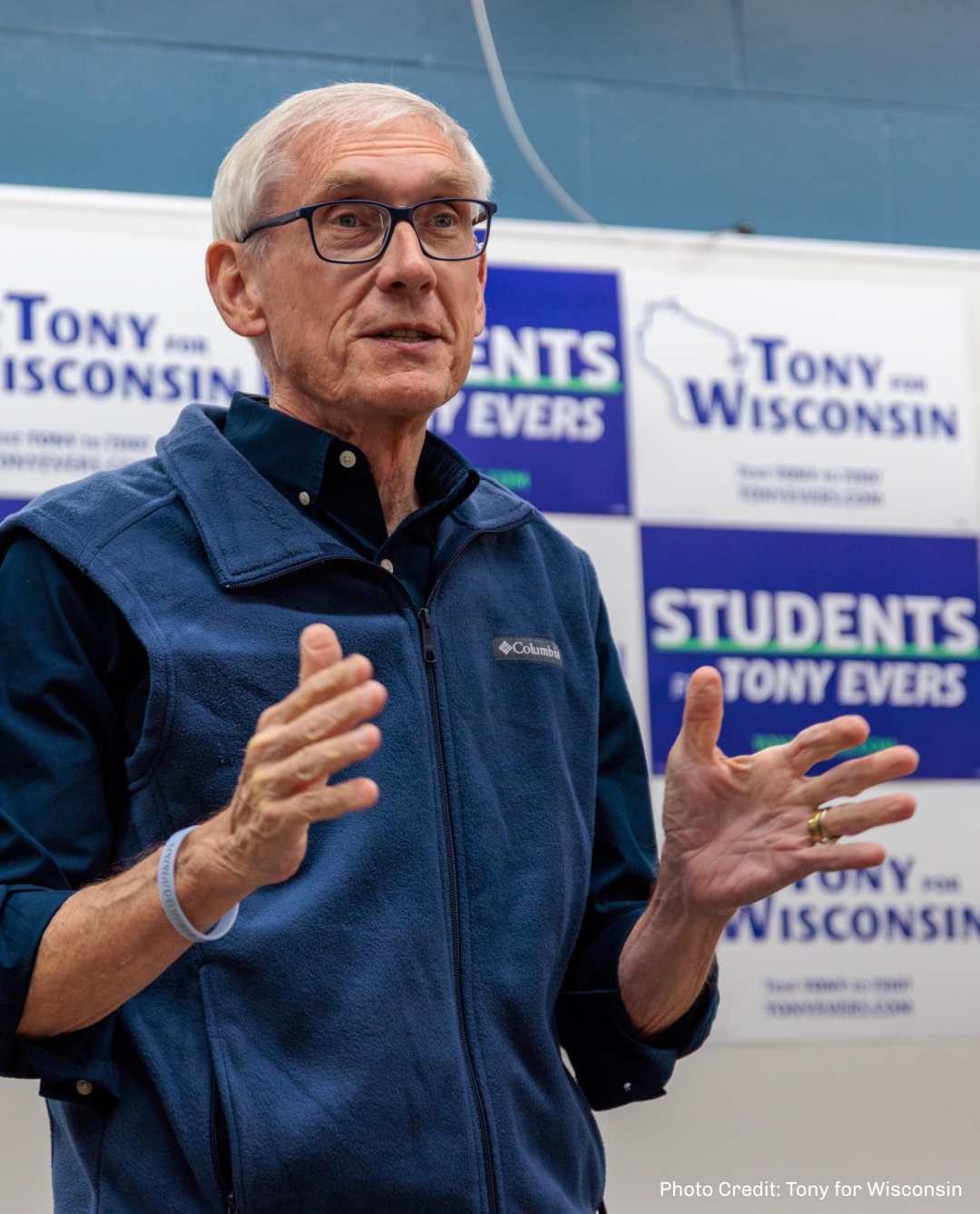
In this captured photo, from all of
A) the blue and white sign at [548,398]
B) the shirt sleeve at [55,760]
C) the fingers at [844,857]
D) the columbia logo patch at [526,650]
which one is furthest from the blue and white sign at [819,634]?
the shirt sleeve at [55,760]

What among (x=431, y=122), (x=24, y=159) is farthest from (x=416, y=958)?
(x=24, y=159)

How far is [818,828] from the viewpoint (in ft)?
3.78

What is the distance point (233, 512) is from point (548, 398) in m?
1.46

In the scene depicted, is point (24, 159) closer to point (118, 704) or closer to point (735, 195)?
point (735, 195)

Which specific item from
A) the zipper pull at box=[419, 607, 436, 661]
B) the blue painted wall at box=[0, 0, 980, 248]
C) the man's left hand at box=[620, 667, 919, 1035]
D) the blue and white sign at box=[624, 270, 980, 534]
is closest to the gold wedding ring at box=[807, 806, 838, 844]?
the man's left hand at box=[620, 667, 919, 1035]

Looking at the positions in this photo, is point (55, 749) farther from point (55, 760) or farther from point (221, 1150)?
point (221, 1150)

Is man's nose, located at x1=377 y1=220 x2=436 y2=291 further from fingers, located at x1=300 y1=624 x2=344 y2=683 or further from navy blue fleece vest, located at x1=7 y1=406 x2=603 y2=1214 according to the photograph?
fingers, located at x1=300 y1=624 x2=344 y2=683

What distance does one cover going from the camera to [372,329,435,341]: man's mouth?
1.33 m

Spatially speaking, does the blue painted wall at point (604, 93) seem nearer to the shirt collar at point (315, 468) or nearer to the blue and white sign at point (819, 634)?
the blue and white sign at point (819, 634)

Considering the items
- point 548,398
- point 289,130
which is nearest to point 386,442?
point 289,130

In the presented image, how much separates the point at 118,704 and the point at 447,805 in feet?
0.95

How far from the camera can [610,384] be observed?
2682 millimetres

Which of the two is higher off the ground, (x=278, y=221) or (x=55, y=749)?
(x=278, y=221)

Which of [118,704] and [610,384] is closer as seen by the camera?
[118,704]
